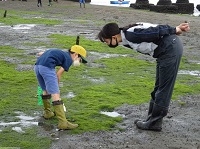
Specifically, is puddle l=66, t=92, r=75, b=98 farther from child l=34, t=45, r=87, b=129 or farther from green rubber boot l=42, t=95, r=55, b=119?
child l=34, t=45, r=87, b=129

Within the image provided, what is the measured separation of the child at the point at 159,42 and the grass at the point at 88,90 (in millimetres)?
1095

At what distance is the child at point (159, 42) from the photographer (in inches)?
240

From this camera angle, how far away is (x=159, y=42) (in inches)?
245

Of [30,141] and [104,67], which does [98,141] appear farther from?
[104,67]

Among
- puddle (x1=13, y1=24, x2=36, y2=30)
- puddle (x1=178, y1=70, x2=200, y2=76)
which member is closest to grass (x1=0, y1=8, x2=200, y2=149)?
puddle (x1=178, y1=70, x2=200, y2=76)

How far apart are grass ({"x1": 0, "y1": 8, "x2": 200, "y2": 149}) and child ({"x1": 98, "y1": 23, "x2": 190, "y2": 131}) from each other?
1.09 metres

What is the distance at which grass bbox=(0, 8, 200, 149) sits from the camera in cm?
661

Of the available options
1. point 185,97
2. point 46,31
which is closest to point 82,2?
point 46,31

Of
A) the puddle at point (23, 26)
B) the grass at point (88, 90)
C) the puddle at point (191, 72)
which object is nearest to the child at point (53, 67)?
the grass at point (88, 90)

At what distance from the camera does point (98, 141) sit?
6.14 meters

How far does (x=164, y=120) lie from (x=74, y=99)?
179 centimetres

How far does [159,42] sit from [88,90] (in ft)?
9.68

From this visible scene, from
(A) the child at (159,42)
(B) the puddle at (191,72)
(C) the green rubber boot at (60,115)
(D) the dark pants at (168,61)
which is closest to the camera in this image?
(A) the child at (159,42)

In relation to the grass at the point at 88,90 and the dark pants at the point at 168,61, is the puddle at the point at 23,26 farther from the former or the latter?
the dark pants at the point at 168,61
